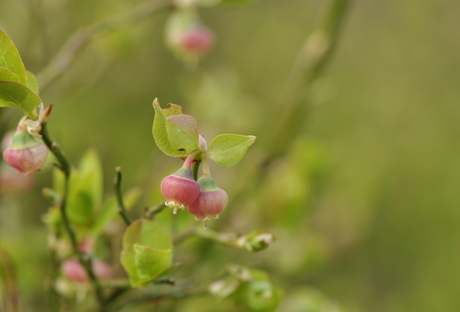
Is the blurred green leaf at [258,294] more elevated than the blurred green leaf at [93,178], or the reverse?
the blurred green leaf at [93,178]

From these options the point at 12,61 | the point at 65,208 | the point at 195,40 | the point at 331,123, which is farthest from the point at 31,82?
the point at 331,123

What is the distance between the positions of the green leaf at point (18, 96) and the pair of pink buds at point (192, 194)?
98 millimetres

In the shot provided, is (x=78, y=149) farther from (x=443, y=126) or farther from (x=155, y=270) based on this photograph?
(x=443, y=126)

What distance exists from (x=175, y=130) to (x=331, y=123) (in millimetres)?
1558

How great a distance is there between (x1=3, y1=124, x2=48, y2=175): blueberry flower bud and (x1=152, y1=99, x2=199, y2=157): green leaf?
0.09 metres

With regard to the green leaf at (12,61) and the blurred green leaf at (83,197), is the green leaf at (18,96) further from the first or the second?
the blurred green leaf at (83,197)

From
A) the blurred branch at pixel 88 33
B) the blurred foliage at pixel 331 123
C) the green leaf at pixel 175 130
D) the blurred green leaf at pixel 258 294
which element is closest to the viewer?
the green leaf at pixel 175 130

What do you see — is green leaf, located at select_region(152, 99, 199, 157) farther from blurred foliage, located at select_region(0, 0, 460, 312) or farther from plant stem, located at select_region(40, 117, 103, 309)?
blurred foliage, located at select_region(0, 0, 460, 312)

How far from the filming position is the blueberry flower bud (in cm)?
34

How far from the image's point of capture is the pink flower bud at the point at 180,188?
1.04 feet

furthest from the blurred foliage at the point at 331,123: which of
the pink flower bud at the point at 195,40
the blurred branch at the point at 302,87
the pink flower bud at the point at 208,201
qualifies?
the pink flower bud at the point at 208,201

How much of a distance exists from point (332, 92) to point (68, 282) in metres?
1.49

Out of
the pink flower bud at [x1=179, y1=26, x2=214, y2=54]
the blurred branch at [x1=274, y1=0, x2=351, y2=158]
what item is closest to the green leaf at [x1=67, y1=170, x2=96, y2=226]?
the pink flower bud at [x1=179, y1=26, x2=214, y2=54]

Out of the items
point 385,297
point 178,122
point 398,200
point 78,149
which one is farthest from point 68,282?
point 398,200
